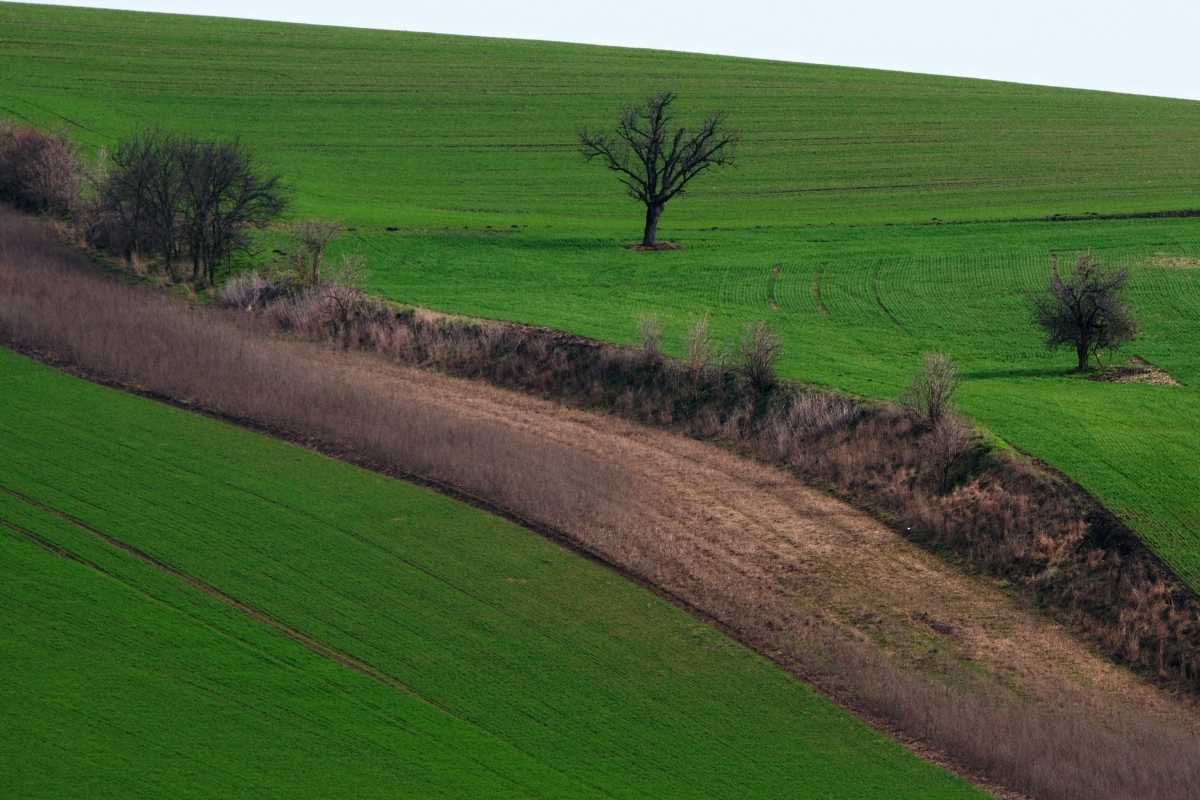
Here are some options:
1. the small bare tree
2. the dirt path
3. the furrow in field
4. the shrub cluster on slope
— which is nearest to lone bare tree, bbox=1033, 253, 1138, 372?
the small bare tree

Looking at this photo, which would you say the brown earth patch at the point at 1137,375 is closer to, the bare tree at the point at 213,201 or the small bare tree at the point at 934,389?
the small bare tree at the point at 934,389

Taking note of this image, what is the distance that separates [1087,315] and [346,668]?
2628cm

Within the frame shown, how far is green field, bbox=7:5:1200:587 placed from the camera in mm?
40625

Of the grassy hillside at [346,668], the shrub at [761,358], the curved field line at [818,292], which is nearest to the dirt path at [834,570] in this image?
the shrub at [761,358]

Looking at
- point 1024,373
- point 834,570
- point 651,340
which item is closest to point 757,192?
point 1024,373

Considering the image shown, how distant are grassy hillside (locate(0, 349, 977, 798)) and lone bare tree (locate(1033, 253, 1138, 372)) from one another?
19.4 meters

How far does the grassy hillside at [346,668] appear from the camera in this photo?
20062 mm

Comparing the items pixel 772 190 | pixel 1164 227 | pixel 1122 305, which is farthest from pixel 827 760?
pixel 772 190

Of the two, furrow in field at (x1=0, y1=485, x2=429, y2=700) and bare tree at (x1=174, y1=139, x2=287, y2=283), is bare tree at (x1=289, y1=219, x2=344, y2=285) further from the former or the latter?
furrow in field at (x1=0, y1=485, x2=429, y2=700)

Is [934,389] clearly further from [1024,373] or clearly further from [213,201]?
[213,201]

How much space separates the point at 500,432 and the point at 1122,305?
60.3ft

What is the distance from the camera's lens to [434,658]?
23734mm

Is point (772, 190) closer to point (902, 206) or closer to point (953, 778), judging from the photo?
point (902, 206)

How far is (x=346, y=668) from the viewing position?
75.5ft
